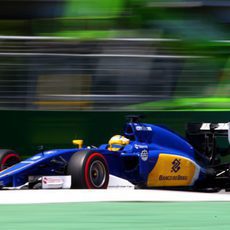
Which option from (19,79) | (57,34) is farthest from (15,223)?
(57,34)

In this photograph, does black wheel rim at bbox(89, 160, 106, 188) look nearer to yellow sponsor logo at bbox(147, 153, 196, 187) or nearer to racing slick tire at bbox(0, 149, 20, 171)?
yellow sponsor logo at bbox(147, 153, 196, 187)

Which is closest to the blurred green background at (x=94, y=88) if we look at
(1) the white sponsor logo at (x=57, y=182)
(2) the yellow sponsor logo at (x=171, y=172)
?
(2) the yellow sponsor logo at (x=171, y=172)

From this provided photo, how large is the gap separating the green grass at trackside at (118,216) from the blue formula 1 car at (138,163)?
3.08 meters

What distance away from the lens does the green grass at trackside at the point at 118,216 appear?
490cm

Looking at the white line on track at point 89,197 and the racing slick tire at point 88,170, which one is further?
the racing slick tire at point 88,170

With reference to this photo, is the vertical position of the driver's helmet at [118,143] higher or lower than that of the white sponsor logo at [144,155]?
higher

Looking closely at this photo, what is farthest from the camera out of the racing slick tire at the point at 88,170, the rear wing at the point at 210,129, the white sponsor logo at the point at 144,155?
the rear wing at the point at 210,129

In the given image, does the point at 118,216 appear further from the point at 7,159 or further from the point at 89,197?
the point at 7,159

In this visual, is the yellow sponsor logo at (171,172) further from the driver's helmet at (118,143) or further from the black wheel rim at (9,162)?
the black wheel rim at (9,162)

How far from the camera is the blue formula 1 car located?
956 cm

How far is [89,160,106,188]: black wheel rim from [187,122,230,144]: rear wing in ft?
6.66

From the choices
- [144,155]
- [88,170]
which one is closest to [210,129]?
[144,155]

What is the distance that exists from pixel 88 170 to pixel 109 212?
3.74m

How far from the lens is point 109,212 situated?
5.77 metres
